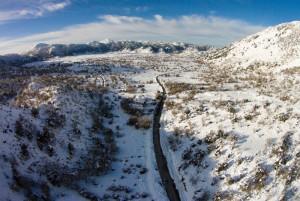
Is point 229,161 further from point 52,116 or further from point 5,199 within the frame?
point 52,116

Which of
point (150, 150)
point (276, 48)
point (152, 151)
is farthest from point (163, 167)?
point (276, 48)

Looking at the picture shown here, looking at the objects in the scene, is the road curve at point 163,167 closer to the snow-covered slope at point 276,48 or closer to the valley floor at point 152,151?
the valley floor at point 152,151

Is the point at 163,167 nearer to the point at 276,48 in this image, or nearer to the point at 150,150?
the point at 150,150

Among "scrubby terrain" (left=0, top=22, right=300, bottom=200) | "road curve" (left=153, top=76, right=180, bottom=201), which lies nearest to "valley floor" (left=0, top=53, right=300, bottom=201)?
"scrubby terrain" (left=0, top=22, right=300, bottom=200)

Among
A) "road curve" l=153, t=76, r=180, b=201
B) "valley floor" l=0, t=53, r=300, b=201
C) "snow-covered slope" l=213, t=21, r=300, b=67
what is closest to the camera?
"valley floor" l=0, t=53, r=300, b=201

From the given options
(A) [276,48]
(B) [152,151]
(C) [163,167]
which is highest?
(A) [276,48]

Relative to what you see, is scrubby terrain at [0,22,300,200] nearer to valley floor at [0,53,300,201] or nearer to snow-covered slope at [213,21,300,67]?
valley floor at [0,53,300,201]

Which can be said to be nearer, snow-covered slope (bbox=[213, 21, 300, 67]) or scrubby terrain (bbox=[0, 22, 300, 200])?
scrubby terrain (bbox=[0, 22, 300, 200])

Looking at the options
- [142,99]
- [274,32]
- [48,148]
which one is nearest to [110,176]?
[48,148]

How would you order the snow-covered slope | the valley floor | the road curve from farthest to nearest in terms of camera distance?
1. the snow-covered slope
2. the road curve
3. the valley floor

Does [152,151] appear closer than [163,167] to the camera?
No

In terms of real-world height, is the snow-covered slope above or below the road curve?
above

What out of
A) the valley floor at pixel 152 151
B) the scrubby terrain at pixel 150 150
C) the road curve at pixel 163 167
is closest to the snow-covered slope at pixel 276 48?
the scrubby terrain at pixel 150 150
